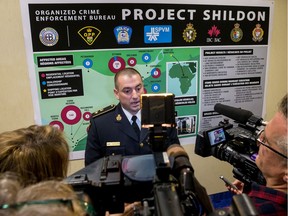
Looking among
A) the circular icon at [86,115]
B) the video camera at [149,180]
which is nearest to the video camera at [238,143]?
the video camera at [149,180]

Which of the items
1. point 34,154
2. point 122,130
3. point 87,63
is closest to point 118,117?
point 122,130

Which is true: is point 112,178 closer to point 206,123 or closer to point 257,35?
point 206,123

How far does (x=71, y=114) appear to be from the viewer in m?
1.81

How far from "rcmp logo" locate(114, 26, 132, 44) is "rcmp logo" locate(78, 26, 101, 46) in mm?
Result: 116

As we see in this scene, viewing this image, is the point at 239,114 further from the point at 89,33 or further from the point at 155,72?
the point at 89,33

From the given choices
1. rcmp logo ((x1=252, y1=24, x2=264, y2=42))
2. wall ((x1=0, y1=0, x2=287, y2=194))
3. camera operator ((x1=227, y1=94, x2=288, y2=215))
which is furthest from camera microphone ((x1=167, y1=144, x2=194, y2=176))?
rcmp logo ((x1=252, y1=24, x2=264, y2=42))

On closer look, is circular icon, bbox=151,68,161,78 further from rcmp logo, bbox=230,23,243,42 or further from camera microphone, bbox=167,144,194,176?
camera microphone, bbox=167,144,194,176

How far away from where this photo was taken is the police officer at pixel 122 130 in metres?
1.58

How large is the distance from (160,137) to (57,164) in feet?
1.07

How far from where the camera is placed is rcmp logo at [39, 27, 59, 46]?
1.64m

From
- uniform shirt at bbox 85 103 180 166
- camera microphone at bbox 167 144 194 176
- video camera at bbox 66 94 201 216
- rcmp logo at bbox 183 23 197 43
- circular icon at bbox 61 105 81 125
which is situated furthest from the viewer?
rcmp logo at bbox 183 23 197 43

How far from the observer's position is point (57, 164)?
822 mm

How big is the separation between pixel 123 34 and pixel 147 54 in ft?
0.71

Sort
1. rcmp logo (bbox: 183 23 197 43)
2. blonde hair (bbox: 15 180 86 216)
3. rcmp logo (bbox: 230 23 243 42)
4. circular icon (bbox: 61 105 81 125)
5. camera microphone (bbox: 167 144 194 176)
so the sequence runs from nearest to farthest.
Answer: blonde hair (bbox: 15 180 86 216) → camera microphone (bbox: 167 144 194 176) → circular icon (bbox: 61 105 81 125) → rcmp logo (bbox: 183 23 197 43) → rcmp logo (bbox: 230 23 243 42)
